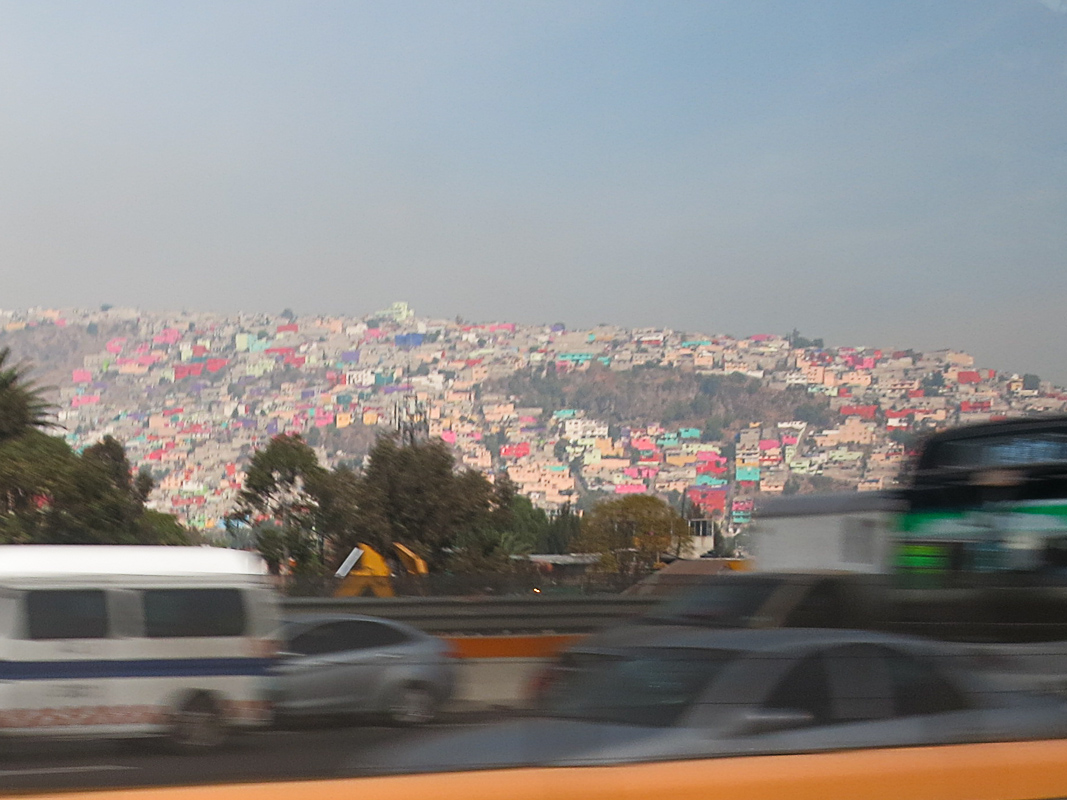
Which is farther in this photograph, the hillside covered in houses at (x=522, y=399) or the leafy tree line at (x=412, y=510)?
the leafy tree line at (x=412, y=510)

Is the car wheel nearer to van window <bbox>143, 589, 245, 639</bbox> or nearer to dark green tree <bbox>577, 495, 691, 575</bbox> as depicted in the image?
van window <bbox>143, 589, 245, 639</bbox>

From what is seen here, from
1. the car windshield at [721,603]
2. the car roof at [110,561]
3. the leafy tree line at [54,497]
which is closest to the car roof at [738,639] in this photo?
the car windshield at [721,603]

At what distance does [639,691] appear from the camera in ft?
11.6

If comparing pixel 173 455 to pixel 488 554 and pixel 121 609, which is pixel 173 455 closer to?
pixel 488 554

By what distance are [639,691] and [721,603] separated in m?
0.75

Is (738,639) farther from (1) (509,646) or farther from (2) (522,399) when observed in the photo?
(2) (522,399)

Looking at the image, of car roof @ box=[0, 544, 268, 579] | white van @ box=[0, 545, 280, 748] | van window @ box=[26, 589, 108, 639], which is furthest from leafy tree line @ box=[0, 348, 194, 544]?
van window @ box=[26, 589, 108, 639]

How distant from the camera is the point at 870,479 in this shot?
10.5m

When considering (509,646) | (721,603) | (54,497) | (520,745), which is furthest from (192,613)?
(54,497)

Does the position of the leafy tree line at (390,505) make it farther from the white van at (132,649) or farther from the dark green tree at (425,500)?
the white van at (132,649)

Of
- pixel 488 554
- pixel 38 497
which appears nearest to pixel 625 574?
pixel 38 497

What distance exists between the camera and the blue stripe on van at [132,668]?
137 inches

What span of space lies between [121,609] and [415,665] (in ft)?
4.65

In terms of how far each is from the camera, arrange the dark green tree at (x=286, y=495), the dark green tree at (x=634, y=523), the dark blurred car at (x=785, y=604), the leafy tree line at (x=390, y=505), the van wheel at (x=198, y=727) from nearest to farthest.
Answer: the van wheel at (x=198, y=727)
the dark blurred car at (x=785, y=604)
the dark green tree at (x=286, y=495)
the leafy tree line at (x=390, y=505)
the dark green tree at (x=634, y=523)
